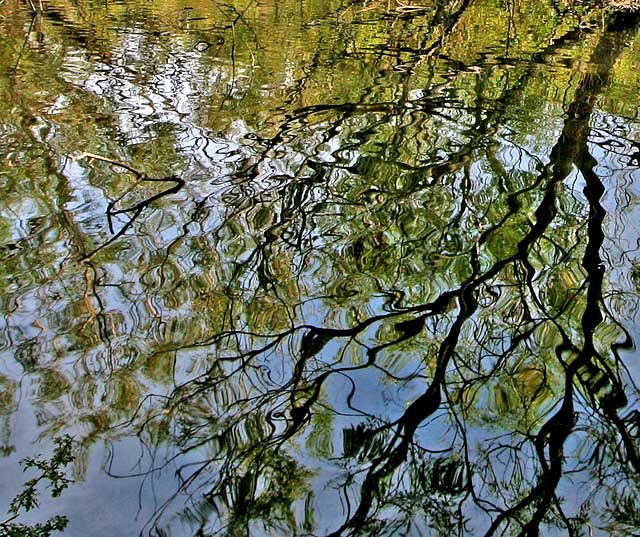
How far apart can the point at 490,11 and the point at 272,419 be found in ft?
34.5

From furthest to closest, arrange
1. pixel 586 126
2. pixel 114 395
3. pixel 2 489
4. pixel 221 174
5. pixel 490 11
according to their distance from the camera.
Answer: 1. pixel 490 11
2. pixel 586 126
3. pixel 221 174
4. pixel 114 395
5. pixel 2 489

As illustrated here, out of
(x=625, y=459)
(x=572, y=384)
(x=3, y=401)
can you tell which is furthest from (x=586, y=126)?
(x=3, y=401)

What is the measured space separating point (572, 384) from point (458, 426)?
0.66 m

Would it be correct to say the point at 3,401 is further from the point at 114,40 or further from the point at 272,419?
the point at 114,40

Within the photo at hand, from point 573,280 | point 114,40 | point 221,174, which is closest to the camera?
point 573,280

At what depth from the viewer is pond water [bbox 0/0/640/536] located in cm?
261

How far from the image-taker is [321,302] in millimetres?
3777

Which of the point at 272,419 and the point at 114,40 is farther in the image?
the point at 114,40

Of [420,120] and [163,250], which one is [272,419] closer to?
[163,250]

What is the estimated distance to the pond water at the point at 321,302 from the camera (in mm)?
2613

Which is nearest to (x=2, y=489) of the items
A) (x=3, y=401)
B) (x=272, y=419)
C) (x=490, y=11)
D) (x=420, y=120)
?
(x=3, y=401)

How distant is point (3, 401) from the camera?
294 centimetres

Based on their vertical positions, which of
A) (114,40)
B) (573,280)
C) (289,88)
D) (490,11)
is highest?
(490,11)

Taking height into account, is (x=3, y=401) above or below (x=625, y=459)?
above
